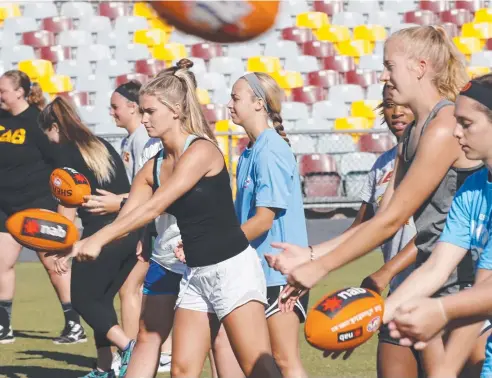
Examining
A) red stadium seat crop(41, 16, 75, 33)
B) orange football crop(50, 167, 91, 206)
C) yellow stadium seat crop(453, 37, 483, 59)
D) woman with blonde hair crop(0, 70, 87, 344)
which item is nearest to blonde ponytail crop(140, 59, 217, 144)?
orange football crop(50, 167, 91, 206)

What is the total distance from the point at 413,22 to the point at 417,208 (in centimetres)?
1733

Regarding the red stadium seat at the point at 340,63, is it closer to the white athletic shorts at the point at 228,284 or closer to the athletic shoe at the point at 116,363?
the athletic shoe at the point at 116,363

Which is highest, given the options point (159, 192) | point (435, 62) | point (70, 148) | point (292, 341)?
point (435, 62)

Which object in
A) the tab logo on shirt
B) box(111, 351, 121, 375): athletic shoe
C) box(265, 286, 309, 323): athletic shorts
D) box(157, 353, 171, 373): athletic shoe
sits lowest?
box(157, 353, 171, 373): athletic shoe

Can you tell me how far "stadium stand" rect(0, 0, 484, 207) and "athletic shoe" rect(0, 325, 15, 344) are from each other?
9.21 m

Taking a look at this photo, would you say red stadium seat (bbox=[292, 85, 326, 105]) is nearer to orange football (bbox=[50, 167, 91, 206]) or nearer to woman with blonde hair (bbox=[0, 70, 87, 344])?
woman with blonde hair (bbox=[0, 70, 87, 344])

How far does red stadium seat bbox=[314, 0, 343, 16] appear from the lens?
2130cm

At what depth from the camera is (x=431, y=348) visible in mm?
4297

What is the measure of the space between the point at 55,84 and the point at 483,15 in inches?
329

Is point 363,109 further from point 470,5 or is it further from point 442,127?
point 442,127

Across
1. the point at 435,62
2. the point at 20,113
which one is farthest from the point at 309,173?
the point at 435,62

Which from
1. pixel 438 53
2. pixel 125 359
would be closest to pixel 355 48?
pixel 125 359

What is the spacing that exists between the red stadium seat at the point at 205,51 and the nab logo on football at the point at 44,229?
14847 mm

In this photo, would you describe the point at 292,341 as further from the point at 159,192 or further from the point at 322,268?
the point at 322,268
